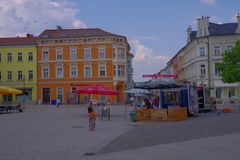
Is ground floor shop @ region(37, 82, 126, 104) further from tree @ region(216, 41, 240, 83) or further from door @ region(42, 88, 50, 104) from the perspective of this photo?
tree @ region(216, 41, 240, 83)

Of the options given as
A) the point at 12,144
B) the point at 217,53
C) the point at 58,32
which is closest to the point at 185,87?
the point at 12,144

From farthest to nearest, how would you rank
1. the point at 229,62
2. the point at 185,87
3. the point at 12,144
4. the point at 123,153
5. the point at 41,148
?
the point at 229,62 → the point at 185,87 → the point at 12,144 → the point at 41,148 → the point at 123,153

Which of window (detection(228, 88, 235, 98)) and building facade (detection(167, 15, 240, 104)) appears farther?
building facade (detection(167, 15, 240, 104))

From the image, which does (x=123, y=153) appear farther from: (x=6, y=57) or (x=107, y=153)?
(x=6, y=57)

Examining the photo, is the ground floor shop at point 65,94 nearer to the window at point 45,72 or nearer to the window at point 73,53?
the window at point 45,72

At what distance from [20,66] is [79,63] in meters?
11.0

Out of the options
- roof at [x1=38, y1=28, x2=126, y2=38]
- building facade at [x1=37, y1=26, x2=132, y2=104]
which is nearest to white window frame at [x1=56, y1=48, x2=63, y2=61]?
building facade at [x1=37, y1=26, x2=132, y2=104]

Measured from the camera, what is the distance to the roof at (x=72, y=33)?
244 feet

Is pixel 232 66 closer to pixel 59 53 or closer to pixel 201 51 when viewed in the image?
pixel 201 51

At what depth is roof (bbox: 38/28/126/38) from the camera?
7425 cm

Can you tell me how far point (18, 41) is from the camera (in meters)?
78.1

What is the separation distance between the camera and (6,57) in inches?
3046

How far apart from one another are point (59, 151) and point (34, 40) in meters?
65.3

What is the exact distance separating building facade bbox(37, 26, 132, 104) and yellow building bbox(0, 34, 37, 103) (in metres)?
1.26
